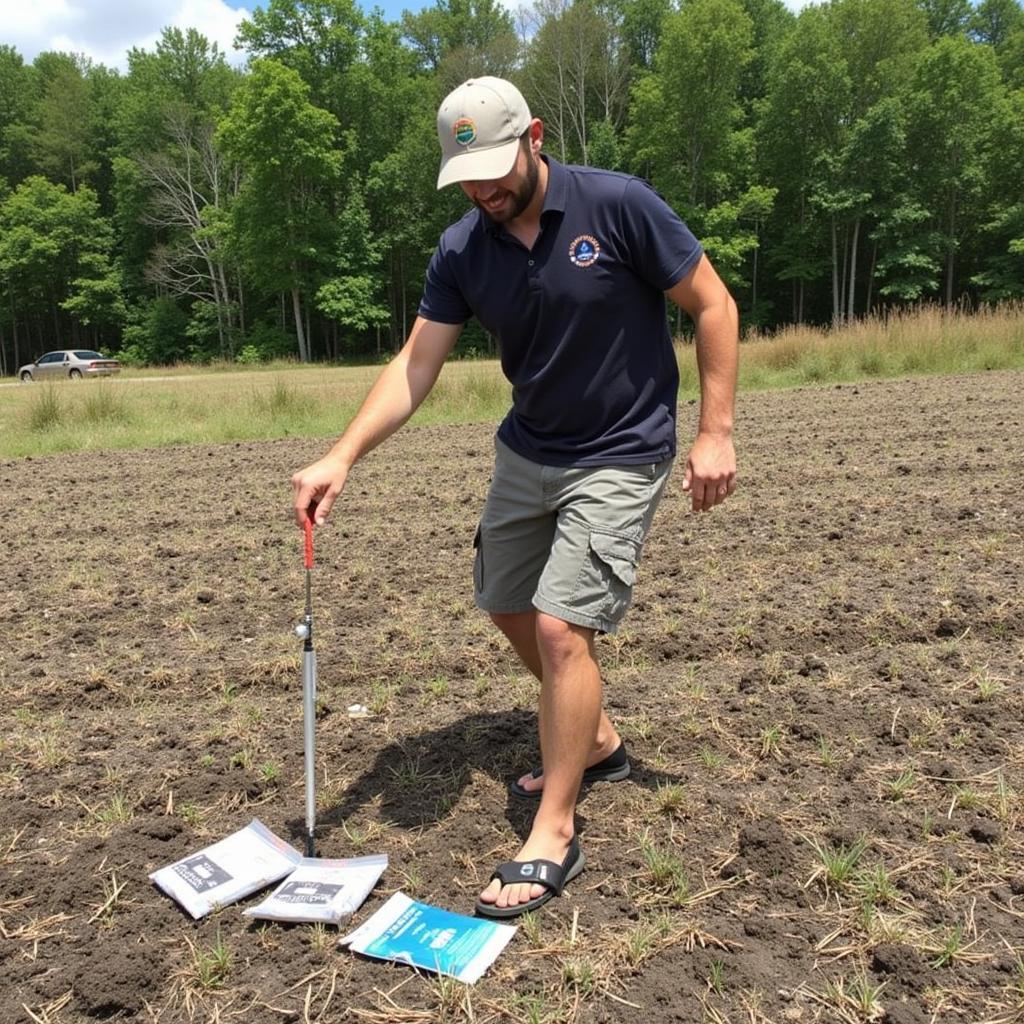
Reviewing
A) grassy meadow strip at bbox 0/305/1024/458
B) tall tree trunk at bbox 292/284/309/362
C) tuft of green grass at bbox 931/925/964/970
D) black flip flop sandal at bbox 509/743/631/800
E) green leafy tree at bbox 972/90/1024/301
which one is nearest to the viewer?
tuft of green grass at bbox 931/925/964/970

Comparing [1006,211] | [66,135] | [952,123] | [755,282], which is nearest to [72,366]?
[66,135]

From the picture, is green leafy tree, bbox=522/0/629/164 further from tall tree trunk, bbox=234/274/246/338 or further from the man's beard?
the man's beard

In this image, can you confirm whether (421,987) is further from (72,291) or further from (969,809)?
(72,291)

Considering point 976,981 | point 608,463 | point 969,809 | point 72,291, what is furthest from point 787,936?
point 72,291

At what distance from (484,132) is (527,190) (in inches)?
7.7

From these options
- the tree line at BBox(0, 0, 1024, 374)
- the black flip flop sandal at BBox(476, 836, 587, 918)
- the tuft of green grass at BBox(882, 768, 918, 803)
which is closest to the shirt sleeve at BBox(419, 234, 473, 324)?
the black flip flop sandal at BBox(476, 836, 587, 918)

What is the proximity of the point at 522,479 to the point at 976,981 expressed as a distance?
5.70ft

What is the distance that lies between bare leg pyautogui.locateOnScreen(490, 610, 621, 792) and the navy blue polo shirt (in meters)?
0.55

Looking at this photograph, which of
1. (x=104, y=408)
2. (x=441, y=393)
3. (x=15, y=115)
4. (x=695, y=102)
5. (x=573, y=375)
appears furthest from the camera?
(x=15, y=115)

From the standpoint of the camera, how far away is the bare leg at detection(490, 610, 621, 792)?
2945mm

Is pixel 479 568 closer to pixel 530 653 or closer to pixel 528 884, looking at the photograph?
pixel 530 653

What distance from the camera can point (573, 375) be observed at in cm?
264

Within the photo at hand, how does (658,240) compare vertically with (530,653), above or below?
above

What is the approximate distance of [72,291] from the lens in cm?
5250
